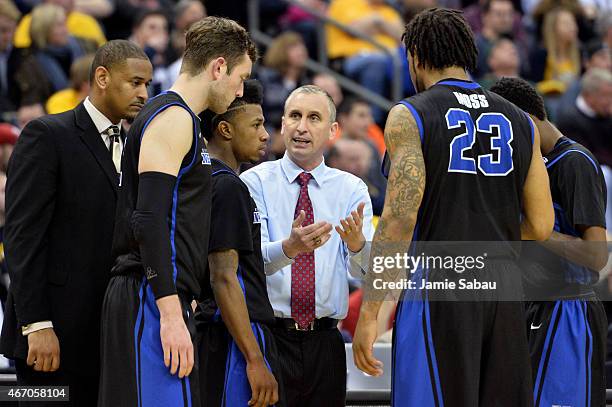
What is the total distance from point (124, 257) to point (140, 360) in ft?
1.60

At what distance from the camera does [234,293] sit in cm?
459

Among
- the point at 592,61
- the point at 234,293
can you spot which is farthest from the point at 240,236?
the point at 592,61

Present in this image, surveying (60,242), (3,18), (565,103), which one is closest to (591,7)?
(565,103)

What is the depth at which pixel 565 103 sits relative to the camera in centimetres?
1156

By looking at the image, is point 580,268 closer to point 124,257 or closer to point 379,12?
point 124,257

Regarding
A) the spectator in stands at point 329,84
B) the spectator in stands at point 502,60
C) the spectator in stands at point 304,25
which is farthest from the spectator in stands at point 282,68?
the spectator in stands at point 502,60

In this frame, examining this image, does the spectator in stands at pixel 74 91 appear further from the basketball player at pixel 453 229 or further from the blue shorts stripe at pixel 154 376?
the blue shorts stripe at pixel 154 376

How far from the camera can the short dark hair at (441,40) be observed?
4.71 m

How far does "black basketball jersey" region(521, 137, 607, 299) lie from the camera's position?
525 centimetres

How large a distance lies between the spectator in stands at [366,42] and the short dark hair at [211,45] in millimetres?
7958

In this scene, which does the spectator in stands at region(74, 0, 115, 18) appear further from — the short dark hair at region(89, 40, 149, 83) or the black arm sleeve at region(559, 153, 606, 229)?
the black arm sleeve at region(559, 153, 606, 229)

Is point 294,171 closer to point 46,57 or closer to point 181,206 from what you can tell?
point 181,206

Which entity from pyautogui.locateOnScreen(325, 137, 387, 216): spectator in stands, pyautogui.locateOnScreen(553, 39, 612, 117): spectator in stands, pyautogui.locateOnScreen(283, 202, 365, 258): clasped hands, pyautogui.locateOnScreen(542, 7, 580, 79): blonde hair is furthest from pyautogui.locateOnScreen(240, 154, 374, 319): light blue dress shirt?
pyautogui.locateOnScreen(542, 7, 580, 79): blonde hair

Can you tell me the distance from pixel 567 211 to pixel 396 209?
123 centimetres
